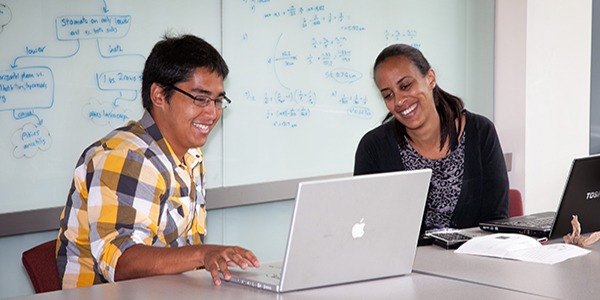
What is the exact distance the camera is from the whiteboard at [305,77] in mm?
4086

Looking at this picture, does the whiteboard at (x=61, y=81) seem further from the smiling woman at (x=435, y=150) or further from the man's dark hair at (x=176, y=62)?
the smiling woman at (x=435, y=150)

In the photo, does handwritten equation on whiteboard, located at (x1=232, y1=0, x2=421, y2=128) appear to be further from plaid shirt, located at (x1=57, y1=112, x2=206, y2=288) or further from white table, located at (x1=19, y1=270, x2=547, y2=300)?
white table, located at (x1=19, y1=270, x2=547, y2=300)

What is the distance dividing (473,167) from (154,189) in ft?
4.37

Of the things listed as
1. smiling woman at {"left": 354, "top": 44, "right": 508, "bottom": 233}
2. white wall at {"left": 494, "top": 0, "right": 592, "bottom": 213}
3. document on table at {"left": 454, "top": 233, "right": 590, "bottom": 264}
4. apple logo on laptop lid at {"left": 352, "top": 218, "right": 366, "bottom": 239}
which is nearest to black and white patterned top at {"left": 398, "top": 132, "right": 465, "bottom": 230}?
smiling woman at {"left": 354, "top": 44, "right": 508, "bottom": 233}

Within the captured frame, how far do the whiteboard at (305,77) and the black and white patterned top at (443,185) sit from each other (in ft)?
3.49

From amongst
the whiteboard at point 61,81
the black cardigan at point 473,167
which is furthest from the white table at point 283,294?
the whiteboard at point 61,81

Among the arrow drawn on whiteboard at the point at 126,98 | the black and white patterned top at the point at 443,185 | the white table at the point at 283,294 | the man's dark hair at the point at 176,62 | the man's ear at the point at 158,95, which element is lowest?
the white table at the point at 283,294

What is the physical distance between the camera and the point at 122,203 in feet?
7.89

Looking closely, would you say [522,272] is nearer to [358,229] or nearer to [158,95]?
[358,229]

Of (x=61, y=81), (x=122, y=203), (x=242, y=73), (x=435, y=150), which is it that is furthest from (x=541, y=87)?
(x=122, y=203)

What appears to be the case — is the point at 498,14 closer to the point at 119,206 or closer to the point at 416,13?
the point at 416,13

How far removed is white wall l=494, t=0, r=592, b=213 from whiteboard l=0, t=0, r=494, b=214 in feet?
0.38

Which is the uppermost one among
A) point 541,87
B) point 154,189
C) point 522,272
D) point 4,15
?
point 4,15

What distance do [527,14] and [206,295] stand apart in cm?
360
